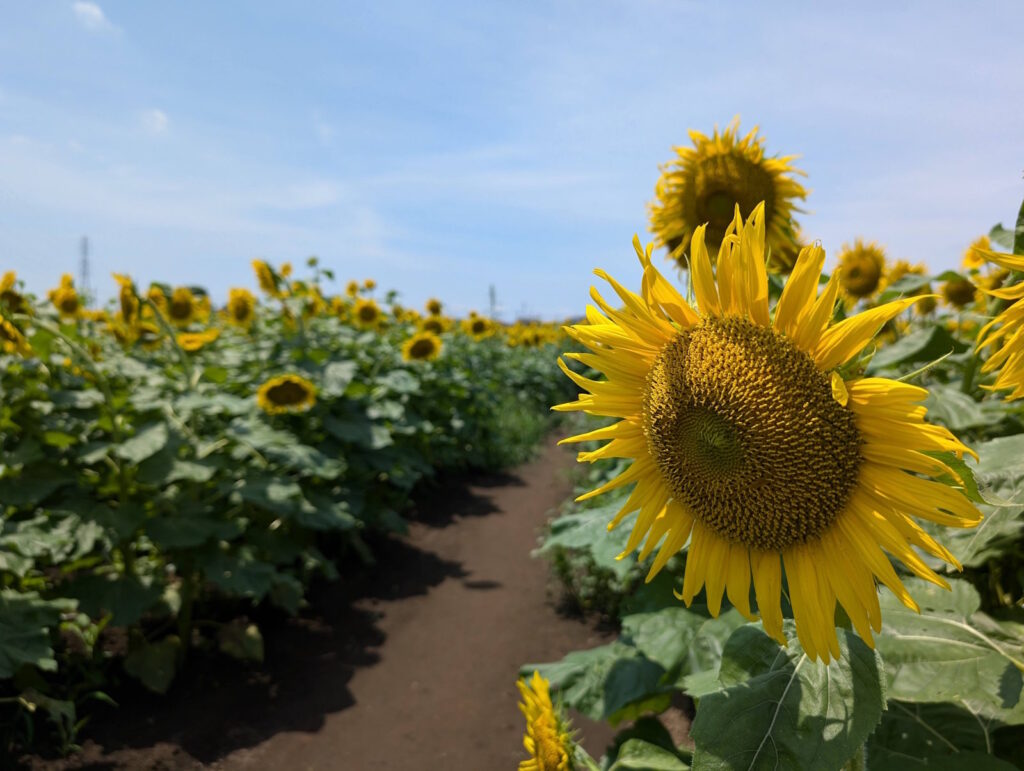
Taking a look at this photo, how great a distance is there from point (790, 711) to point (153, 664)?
3.57m

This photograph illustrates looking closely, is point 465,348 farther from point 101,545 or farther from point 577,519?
point 577,519

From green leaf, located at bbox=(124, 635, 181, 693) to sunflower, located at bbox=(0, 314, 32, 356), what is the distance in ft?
5.34

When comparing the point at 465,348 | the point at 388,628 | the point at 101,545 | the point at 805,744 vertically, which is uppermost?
the point at 465,348

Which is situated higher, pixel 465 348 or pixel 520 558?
pixel 465 348

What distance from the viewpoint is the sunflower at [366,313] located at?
7.22 m

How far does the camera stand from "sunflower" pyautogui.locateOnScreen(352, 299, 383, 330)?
23.7ft

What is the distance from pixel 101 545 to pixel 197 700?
3.40ft

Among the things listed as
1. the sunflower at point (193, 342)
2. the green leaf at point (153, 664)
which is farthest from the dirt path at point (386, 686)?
the sunflower at point (193, 342)

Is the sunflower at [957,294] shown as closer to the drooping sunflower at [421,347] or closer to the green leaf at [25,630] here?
the green leaf at [25,630]

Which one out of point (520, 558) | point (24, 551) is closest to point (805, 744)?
point (24, 551)

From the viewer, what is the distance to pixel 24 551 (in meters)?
2.84

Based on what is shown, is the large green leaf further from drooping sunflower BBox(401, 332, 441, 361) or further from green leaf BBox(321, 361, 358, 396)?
drooping sunflower BBox(401, 332, 441, 361)

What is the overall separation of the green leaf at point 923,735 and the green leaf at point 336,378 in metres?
4.07

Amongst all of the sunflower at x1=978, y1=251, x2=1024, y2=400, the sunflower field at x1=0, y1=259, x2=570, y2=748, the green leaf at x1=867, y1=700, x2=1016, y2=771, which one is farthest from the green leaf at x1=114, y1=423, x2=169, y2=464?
the sunflower at x1=978, y1=251, x2=1024, y2=400
